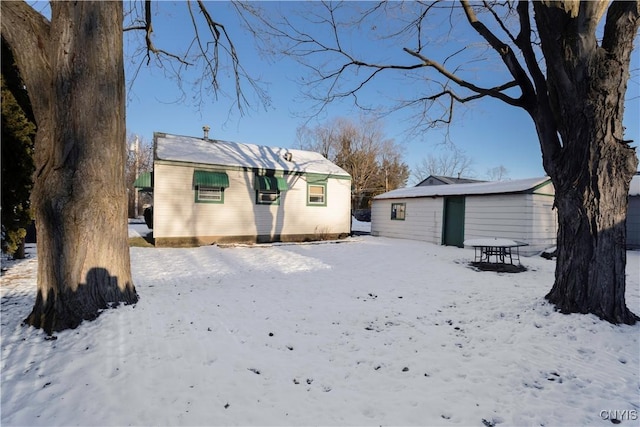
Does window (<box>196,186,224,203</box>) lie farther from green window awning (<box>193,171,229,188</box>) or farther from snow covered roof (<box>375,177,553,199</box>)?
snow covered roof (<box>375,177,553,199</box>)

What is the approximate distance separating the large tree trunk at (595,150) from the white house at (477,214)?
23.9 feet

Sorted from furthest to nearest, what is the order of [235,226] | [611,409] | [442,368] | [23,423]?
[235,226], [442,368], [611,409], [23,423]

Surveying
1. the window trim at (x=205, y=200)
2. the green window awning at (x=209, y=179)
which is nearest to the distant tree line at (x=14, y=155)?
the green window awning at (x=209, y=179)

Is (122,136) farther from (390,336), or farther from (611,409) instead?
(611,409)

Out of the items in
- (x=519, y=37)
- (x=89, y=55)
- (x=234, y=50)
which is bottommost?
(x=89, y=55)

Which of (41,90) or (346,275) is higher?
(41,90)

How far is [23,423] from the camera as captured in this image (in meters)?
2.13

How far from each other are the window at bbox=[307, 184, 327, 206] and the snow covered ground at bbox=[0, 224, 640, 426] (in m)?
8.99

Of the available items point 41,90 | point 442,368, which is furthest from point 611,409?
point 41,90

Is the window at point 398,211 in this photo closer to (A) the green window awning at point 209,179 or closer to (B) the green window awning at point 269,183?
(B) the green window awning at point 269,183

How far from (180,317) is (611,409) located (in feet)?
14.5

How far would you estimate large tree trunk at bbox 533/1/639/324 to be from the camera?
3.90 m

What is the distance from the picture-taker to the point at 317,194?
1460 centimetres

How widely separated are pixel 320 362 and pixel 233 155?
39.5 ft
